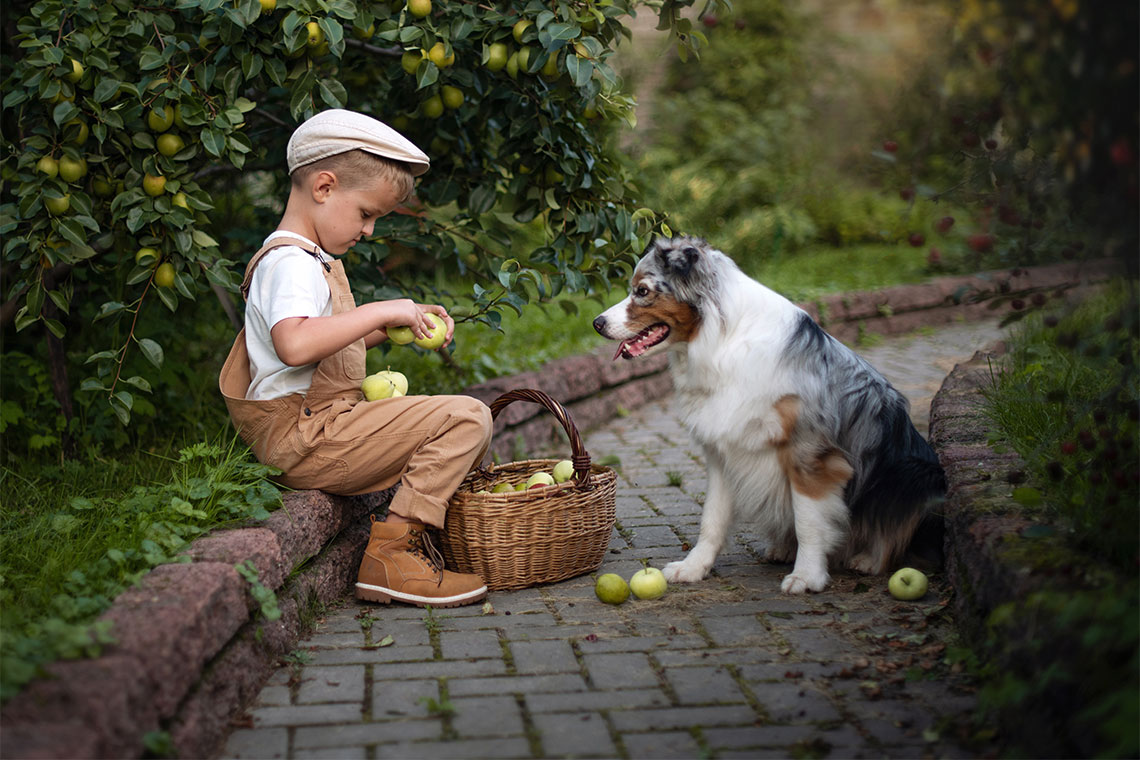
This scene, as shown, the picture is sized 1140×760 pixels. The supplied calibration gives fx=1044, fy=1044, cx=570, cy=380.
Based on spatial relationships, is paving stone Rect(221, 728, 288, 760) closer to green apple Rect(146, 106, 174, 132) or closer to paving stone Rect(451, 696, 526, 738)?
paving stone Rect(451, 696, 526, 738)

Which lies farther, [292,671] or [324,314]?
[324,314]

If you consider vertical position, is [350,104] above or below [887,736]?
above

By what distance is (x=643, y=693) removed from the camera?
9.49 ft

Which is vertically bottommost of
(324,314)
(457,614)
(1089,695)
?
(457,614)

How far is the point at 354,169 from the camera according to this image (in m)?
3.60

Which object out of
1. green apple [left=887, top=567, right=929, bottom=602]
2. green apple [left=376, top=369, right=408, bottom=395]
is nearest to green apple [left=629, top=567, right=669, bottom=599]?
green apple [left=887, top=567, right=929, bottom=602]

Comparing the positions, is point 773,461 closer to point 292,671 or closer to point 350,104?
point 292,671

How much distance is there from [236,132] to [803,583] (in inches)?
104

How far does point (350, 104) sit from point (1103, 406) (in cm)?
338

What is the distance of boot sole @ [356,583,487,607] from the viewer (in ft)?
11.8

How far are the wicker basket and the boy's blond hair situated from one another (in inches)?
39.2

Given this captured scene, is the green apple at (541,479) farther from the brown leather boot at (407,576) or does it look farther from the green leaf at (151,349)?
the green leaf at (151,349)

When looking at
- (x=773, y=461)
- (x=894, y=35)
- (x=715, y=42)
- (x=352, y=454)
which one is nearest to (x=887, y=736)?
(x=773, y=461)

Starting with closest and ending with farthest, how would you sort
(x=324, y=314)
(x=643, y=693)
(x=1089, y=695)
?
(x=1089, y=695)
(x=643, y=693)
(x=324, y=314)
